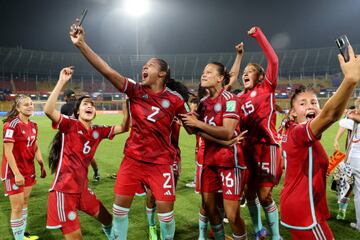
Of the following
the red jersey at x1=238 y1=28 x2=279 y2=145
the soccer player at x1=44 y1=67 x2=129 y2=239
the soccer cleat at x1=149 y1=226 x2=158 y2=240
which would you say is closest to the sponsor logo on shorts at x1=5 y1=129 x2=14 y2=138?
the soccer player at x1=44 y1=67 x2=129 y2=239

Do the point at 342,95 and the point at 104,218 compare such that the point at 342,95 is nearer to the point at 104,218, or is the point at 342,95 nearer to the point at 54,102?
the point at 54,102

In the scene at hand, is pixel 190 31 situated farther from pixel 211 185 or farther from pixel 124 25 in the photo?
pixel 211 185

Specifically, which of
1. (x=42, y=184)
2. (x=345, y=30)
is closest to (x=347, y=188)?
(x=42, y=184)

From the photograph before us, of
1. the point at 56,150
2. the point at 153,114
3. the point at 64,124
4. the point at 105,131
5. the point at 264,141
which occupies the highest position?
the point at 153,114

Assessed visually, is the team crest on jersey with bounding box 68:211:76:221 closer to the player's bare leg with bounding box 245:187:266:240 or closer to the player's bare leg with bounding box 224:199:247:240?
the player's bare leg with bounding box 224:199:247:240

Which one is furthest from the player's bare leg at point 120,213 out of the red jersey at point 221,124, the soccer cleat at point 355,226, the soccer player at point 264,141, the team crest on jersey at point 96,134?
the soccer cleat at point 355,226

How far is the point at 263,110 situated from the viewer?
436 centimetres

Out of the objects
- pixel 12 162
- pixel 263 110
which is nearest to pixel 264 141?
pixel 263 110

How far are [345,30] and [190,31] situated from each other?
103 feet

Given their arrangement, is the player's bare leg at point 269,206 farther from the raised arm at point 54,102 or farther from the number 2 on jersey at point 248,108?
the raised arm at point 54,102

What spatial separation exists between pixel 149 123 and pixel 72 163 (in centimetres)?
102

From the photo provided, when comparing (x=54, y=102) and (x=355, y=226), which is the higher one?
(x=54, y=102)

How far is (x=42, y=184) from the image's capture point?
8.52 metres

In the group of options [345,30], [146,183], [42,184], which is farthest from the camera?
[345,30]
